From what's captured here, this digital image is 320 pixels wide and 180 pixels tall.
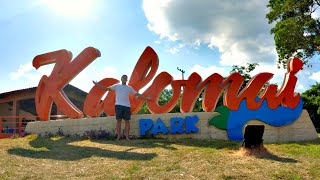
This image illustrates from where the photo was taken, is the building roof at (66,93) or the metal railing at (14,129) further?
the building roof at (66,93)

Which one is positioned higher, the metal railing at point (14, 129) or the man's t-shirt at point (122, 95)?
the man's t-shirt at point (122, 95)

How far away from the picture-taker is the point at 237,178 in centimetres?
604

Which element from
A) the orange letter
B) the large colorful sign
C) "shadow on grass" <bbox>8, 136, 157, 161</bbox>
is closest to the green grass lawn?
"shadow on grass" <bbox>8, 136, 157, 161</bbox>

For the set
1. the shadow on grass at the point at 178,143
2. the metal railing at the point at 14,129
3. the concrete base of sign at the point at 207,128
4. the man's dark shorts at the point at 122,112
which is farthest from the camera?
the metal railing at the point at 14,129

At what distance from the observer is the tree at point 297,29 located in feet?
71.6

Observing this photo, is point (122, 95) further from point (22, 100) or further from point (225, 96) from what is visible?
point (22, 100)

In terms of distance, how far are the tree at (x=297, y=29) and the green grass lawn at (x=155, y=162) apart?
13.8 m

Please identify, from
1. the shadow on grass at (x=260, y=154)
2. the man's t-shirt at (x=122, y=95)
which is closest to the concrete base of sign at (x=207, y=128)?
the man's t-shirt at (x=122, y=95)

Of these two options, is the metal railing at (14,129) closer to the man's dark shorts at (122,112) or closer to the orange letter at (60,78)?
the orange letter at (60,78)

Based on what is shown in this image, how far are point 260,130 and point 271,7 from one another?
63.7 feet

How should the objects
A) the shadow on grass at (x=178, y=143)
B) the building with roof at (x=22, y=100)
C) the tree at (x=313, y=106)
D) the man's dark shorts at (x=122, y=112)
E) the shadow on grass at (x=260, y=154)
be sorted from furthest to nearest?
the building with roof at (x=22, y=100) < the tree at (x=313, y=106) < the man's dark shorts at (x=122, y=112) < the shadow on grass at (x=178, y=143) < the shadow on grass at (x=260, y=154)

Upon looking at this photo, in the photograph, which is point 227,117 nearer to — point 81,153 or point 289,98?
point 289,98

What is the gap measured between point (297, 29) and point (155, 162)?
697 inches

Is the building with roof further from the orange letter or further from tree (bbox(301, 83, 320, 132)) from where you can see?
tree (bbox(301, 83, 320, 132))
